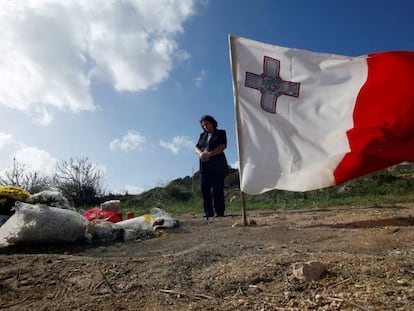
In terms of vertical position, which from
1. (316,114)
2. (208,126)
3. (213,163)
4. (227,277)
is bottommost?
(227,277)

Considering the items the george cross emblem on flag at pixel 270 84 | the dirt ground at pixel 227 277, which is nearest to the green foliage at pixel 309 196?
→ the george cross emblem on flag at pixel 270 84

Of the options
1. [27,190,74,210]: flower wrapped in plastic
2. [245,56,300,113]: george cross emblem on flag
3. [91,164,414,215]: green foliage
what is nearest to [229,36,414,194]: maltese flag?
[245,56,300,113]: george cross emblem on flag

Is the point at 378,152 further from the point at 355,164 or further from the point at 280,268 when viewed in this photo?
the point at 280,268

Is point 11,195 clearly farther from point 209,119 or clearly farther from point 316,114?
point 316,114

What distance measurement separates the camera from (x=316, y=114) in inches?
169

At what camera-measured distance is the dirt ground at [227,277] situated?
177 centimetres

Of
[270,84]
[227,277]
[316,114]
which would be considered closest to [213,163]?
[270,84]

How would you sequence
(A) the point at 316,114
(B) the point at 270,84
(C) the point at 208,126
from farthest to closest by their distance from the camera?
(C) the point at 208,126 → (B) the point at 270,84 → (A) the point at 316,114

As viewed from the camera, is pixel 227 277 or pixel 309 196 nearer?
pixel 227 277

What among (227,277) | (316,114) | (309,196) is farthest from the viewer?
(309,196)

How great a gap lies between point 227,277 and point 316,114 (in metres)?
2.65

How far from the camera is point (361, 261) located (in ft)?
7.20

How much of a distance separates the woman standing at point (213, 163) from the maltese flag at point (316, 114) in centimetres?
115

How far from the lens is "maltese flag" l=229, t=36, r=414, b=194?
13.0 feet
